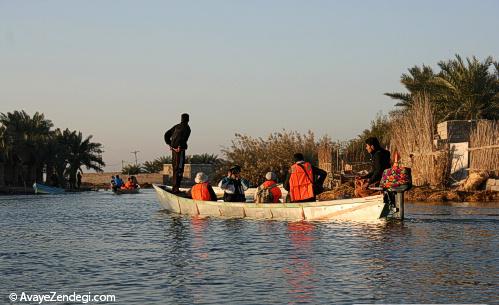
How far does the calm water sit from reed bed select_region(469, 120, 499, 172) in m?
11.5

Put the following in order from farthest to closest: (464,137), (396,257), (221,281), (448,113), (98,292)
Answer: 1. (448,113)
2. (464,137)
3. (396,257)
4. (221,281)
5. (98,292)

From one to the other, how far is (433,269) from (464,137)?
26772 millimetres

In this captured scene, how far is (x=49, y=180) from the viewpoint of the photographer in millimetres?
73188

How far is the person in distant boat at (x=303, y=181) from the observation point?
73.6 ft

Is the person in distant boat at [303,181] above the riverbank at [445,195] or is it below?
above

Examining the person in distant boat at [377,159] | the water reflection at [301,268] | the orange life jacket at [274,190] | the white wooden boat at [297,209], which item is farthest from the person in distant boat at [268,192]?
the water reflection at [301,268]

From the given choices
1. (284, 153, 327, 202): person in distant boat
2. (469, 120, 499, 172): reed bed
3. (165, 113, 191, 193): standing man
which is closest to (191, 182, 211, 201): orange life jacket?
(165, 113, 191, 193): standing man

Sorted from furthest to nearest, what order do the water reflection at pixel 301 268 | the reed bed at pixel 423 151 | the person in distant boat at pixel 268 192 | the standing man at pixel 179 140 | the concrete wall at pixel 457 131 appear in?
the concrete wall at pixel 457 131, the reed bed at pixel 423 151, the standing man at pixel 179 140, the person in distant boat at pixel 268 192, the water reflection at pixel 301 268

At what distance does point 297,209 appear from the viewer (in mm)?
22031

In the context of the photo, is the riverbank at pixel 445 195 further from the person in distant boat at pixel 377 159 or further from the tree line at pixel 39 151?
the tree line at pixel 39 151

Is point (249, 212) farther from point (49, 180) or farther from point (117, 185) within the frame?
point (49, 180)

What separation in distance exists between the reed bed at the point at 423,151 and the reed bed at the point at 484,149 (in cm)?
121

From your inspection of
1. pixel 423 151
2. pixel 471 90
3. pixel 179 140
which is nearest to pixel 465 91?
pixel 471 90

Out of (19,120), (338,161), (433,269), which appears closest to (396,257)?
(433,269)
